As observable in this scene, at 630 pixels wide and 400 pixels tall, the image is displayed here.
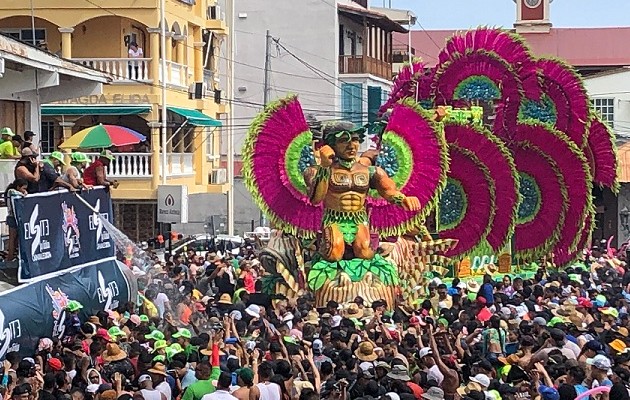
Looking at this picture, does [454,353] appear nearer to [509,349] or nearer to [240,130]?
[509,349]

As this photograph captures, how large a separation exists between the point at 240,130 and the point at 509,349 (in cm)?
3091

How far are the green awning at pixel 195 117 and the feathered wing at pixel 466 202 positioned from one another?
1107 centimetres

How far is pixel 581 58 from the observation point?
56.3 meters

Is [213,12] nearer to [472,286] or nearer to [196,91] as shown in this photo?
[196,91]

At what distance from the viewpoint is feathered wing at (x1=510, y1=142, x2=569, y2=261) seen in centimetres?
2236

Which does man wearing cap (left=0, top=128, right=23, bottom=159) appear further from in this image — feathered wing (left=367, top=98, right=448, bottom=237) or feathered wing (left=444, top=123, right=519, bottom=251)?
feathered wing (left=444, top=123, right=519, bottom=251)

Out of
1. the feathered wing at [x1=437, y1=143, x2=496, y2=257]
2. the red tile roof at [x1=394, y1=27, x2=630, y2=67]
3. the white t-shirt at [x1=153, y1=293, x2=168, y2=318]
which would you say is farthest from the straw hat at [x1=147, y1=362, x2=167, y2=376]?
the red tile roof at [x1=394, y1=27, x2=630, y2=67]

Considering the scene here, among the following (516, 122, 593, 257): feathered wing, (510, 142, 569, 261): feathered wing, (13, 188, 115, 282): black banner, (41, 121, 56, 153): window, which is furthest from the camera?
(41, 121, 56, 153): window

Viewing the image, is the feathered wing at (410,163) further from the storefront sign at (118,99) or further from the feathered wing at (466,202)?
the storefront sign at (118,99)

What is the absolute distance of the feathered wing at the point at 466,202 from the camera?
21.3m

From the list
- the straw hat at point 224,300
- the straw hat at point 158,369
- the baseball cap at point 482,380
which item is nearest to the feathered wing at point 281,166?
the straw hat at point 224,300

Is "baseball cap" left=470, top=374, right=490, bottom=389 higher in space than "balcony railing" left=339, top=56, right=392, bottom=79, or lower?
lower

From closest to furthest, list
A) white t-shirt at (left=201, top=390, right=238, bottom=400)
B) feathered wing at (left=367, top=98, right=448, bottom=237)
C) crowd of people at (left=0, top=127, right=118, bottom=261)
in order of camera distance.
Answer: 1. white t-shirt at (left=201, top=390, right=238, bottom=400)
2. crowd of people at (left=0, top=127, right=118, bottom=261)
3. feathered wing at (left=367, top=98, right=448, bottom=237)

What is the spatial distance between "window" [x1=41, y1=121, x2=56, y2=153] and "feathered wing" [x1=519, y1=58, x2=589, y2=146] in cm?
1285
